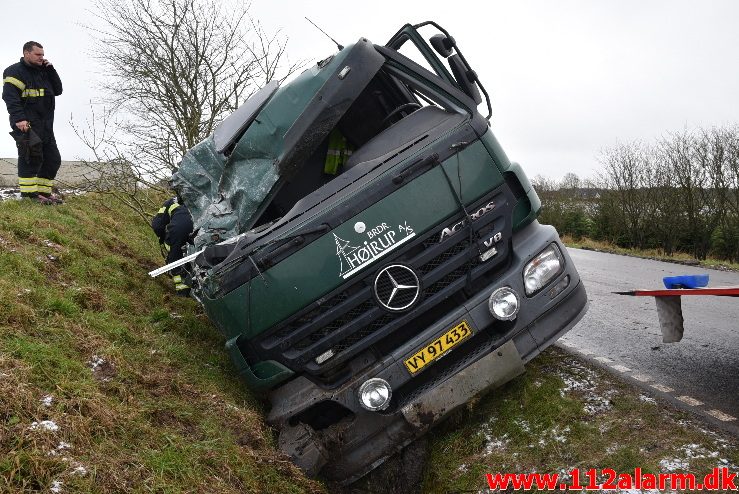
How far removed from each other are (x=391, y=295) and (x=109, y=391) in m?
1.66

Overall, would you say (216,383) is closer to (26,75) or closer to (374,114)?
(374,114)

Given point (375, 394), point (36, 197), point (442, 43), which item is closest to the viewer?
point (375, 394)

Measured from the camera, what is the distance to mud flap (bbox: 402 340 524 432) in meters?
3.16

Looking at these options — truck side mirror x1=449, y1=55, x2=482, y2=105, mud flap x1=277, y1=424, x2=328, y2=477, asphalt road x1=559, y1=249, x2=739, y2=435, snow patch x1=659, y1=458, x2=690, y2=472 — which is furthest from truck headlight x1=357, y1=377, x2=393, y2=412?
truck side mirror x1=449, y1=55, x2=482, y2=105

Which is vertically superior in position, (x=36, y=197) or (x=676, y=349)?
(x=36, y=197)

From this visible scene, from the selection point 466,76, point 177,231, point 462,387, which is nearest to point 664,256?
Answer: point 466,76

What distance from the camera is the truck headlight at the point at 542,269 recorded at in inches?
132

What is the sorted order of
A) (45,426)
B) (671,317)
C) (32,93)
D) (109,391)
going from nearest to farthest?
(45,426)
(109,391)
(671,317)
(32,93)

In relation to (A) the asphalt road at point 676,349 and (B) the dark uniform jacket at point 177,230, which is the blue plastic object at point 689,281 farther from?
(B) the dark uniform jacket at point 177,230

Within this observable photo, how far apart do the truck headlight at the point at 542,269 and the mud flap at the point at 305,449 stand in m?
1.49

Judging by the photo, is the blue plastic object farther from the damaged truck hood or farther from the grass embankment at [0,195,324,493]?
the grass embankment at [0,195,324,493]

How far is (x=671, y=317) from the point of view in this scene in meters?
3.89

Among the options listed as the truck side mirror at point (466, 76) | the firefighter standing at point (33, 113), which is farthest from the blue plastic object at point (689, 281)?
the firefighter standing at point (33, 113)

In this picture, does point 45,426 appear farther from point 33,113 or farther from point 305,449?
point 33,113
